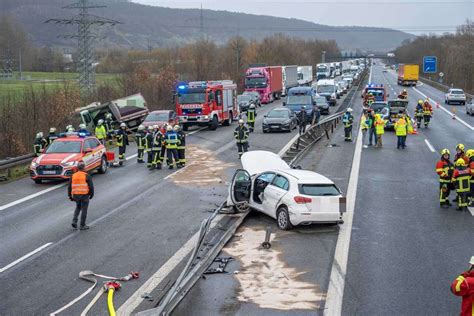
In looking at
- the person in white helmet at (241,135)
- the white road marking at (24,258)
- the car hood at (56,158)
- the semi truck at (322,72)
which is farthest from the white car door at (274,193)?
the semi truck at (322,72)

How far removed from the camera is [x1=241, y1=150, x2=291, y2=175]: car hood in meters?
17.4

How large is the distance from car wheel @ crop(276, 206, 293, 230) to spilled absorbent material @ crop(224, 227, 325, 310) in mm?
1029

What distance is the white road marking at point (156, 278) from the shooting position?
10195 mm

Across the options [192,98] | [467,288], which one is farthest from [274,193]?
[192,98]

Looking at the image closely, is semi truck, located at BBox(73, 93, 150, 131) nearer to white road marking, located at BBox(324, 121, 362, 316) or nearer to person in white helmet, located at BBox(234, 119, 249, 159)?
person in white helmet, located at BBox(234, 119, 249, 159)

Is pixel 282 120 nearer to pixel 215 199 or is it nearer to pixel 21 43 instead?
pixel 215 199

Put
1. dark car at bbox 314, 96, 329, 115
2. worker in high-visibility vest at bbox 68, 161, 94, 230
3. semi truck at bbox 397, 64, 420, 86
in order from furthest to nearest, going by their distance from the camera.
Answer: semi truck at bbox 397, 64, 420, 86 < dark car at bbox 314, 96, 329, 115 < worker in high-visibility vest at bbox 68, 161, 94, 230

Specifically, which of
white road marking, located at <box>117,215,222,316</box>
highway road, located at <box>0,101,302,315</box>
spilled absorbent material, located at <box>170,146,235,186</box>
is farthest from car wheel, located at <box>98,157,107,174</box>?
white road marking, located at <box>117,215,222,316</box>

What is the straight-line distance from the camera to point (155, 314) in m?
8.84

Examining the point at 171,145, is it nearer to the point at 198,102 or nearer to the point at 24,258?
the point at 24,258

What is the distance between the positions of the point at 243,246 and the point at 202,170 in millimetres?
10965

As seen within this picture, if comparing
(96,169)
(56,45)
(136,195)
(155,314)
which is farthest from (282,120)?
(56,45)

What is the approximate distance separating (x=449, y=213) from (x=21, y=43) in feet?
249

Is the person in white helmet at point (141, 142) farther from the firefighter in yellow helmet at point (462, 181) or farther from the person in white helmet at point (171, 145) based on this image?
the firefighter in yellow helmet at point (462, 181)
